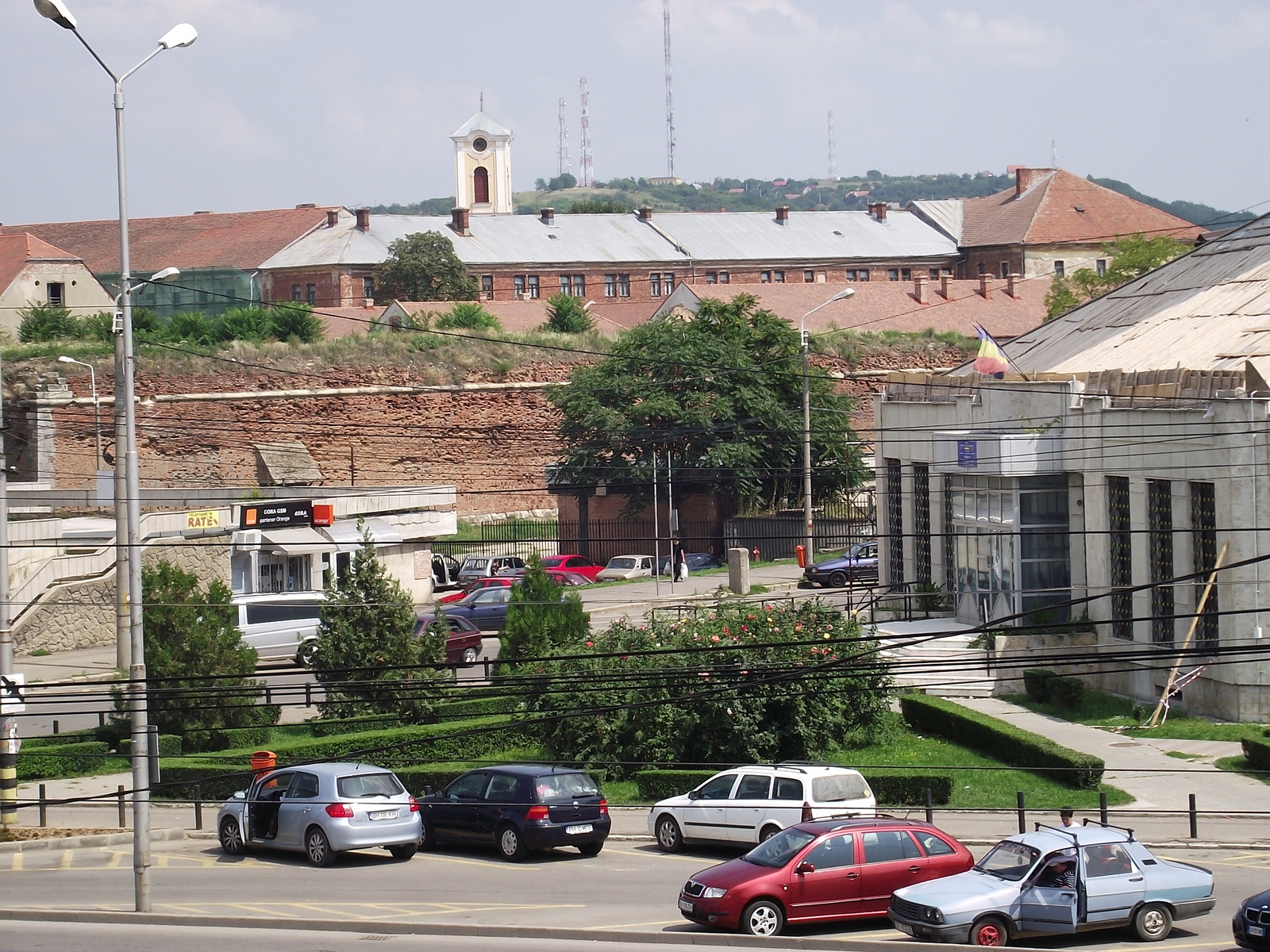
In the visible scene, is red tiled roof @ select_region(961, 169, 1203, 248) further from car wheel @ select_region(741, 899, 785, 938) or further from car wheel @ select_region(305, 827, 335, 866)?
car wheel @ select_region(741, 899, 785, 938)

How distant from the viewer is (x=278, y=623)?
32688 millimetres

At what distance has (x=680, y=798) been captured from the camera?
19.4 metres

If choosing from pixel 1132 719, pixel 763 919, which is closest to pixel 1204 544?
pixel 1132 719

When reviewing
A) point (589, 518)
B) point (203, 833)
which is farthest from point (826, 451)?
point (203, 833)

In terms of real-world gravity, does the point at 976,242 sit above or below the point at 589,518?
above

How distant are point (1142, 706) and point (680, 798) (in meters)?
10.1

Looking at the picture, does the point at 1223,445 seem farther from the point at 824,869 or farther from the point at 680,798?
the point at 824,869

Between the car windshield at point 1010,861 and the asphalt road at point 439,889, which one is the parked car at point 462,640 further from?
the car windshield at point 1010,861

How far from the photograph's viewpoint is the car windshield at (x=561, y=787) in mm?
18844

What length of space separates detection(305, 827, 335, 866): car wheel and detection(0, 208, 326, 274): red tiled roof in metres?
75.5

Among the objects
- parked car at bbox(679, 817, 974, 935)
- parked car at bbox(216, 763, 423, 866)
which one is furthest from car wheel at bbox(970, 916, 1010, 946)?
parked car at bbox(216, 763, 423, 866)

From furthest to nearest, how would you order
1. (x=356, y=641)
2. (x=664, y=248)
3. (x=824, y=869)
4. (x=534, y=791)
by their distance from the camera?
(x=664, y=248) < (x=356, y=641) < (x=534, y=791) < (x=824, y=869)

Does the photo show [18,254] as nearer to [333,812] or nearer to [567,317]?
[567,317]

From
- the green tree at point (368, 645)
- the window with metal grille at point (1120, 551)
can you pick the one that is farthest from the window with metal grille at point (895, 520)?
the green tree at point (368, 645)
